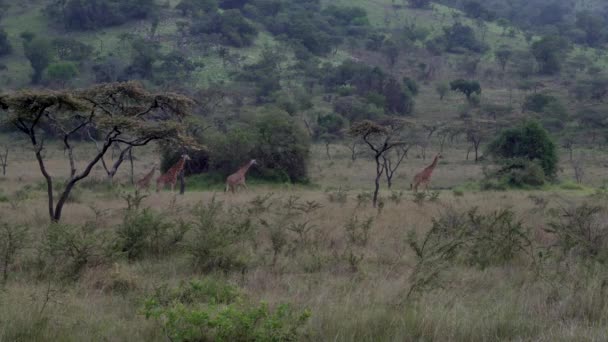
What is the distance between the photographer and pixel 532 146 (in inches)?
1205

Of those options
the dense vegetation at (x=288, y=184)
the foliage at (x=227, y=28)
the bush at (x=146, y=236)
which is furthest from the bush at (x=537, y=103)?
the bush at (x=146, y=236)

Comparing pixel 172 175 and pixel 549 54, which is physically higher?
pixel 549 54

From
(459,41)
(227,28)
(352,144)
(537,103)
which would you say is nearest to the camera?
(352,144)

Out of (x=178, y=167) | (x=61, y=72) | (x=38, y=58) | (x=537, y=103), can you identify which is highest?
(x=38, y=58)

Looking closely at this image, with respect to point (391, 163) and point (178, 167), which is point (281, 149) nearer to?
point (178, 167)

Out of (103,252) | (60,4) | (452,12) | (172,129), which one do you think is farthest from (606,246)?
(452,12)

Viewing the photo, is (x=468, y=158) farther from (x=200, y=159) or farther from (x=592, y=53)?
(x=592, y=53)

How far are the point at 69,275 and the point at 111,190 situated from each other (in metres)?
12.7

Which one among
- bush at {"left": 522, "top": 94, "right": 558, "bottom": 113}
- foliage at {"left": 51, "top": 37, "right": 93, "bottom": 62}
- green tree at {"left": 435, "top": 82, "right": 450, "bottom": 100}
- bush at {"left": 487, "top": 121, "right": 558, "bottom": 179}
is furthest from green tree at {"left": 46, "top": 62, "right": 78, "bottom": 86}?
bush at {"left": 522, "top": 94, "right": 558, "bottom": 113}

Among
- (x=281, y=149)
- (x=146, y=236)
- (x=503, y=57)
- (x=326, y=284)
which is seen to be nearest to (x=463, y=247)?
(x=326, y=284)

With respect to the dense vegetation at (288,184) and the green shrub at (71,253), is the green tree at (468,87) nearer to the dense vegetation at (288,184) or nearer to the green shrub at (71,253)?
the dense vegetation at (288,184)

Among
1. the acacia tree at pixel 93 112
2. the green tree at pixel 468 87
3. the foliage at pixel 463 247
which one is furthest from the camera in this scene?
the green tree at pixel 468 87

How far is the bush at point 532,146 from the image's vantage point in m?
30.1

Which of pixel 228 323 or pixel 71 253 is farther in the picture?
pixel 71 253
